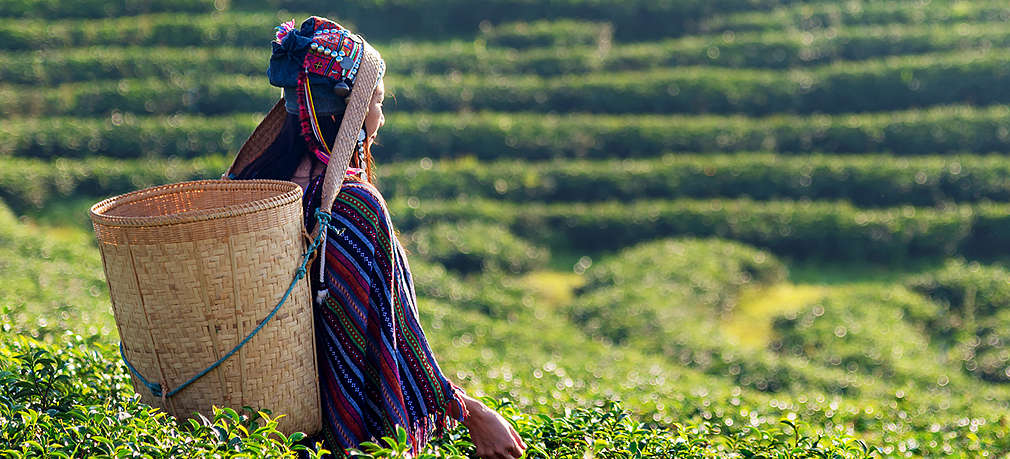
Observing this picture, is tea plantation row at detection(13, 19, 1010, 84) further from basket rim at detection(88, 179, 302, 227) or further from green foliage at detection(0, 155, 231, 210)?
basket rim at detection(88, 179, 302, 227)

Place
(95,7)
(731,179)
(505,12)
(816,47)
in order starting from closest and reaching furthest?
(731,179) → (816,47) → (95,7) → (505,12)

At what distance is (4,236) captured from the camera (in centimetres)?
983

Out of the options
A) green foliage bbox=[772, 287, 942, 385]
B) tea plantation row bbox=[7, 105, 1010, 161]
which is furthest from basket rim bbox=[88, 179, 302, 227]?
tea plantation row bbox=[7, 105, 1010, 161]

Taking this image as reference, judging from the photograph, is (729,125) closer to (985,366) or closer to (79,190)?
(985,366)

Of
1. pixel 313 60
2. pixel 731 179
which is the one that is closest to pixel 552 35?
pixel 731 179

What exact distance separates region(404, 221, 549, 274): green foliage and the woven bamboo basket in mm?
8446

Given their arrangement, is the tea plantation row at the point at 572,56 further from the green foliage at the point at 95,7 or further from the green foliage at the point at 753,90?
the green foliage at the point at 95,7

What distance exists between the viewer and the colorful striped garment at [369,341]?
2314 millimetres

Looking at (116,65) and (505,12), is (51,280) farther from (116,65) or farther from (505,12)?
(505,12)

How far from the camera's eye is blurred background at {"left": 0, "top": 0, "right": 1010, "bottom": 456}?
788cm

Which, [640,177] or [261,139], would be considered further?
[640,177]

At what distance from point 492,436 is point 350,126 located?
3.02 feet

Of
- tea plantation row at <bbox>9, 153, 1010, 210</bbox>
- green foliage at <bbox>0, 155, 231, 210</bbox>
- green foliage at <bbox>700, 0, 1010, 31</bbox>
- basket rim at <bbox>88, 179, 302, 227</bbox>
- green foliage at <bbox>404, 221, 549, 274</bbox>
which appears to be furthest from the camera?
green foliage at <bbox>700, 0, 1010, 31</bbox>

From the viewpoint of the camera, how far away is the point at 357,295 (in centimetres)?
231
